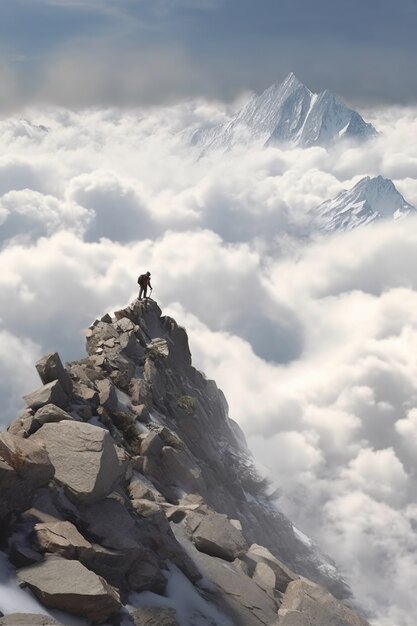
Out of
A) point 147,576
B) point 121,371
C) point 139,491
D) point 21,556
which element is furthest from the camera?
point 121,371

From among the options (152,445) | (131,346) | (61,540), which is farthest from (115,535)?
(131,346)

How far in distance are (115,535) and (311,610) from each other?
8375 mm

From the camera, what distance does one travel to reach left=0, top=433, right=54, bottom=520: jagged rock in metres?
15.5

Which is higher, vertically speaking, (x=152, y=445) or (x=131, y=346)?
(x=131, y=346)

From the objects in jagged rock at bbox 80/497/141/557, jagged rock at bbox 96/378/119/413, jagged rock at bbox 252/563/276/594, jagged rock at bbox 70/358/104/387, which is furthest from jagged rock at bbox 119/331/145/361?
jagged rock at bbox 80/497/141/557

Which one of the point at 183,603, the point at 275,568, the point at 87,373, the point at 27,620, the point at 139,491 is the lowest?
the point at 27,620

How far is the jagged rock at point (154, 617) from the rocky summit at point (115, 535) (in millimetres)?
35

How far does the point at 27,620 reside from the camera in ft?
41.7

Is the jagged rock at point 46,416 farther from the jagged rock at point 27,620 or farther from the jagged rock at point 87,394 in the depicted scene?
the jagged rock at point 27,620

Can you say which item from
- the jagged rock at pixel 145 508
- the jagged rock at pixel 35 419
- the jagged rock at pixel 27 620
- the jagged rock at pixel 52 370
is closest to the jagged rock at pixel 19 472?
the jagged rock at pixel 27 620

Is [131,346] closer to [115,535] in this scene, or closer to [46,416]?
[46,416]

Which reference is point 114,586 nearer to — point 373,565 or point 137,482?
point 137,482

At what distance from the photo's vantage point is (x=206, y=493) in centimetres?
3434

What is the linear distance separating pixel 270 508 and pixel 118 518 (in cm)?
3578
